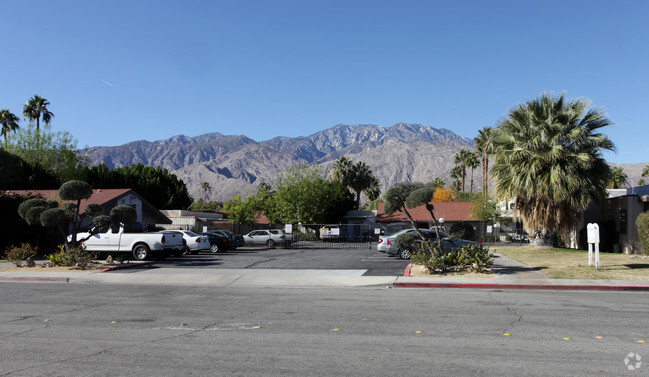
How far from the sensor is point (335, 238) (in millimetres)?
39531

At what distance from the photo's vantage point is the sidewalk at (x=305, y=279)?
14.3 metres

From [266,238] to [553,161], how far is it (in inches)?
844

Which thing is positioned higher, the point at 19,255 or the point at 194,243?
the point at 194,243

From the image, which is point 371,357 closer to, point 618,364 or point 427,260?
point 618,364

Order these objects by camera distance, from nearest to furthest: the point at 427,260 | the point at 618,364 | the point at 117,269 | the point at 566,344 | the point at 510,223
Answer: the point at 618,364
the point at 566,344
the point at 427,260
the point at 117,269
the point at 510,223

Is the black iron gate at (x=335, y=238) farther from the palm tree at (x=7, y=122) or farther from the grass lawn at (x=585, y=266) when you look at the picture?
the palm tree at (x=7, y=122)

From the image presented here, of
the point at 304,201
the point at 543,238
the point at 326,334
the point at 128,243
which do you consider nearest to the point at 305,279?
the point at 326,334

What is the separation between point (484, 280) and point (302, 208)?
124 ft

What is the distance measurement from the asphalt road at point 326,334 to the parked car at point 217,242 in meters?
17.8

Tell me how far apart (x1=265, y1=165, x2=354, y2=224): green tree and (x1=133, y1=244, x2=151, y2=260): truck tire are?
29.9 m

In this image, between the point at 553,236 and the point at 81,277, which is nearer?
the point at 81,277

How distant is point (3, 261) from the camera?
901 inches

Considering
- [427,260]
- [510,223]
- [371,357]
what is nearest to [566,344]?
[371,357]

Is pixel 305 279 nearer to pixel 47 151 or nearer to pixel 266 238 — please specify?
pixel 266 238
